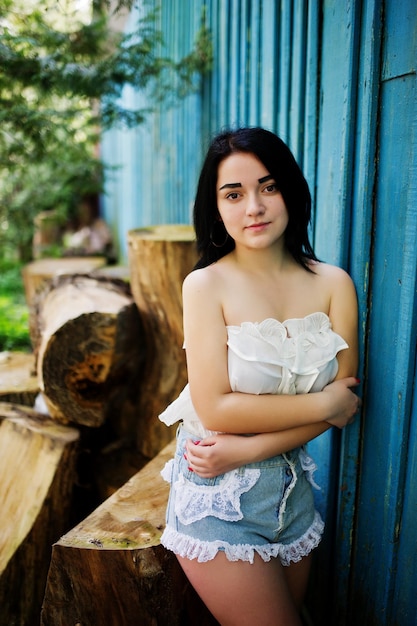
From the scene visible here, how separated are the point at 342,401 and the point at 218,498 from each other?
48cm

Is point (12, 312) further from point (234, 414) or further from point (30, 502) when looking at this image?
point (234, 414)

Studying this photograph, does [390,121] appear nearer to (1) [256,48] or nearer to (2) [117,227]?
(1) [256,48]

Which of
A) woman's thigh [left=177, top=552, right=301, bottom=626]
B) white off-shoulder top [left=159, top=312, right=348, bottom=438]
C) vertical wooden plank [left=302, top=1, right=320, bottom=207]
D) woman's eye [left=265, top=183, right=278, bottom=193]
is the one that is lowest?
woman's thigh [left=177, top=552, right=301, bottom=626]

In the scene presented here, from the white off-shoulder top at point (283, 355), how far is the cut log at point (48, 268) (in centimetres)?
330

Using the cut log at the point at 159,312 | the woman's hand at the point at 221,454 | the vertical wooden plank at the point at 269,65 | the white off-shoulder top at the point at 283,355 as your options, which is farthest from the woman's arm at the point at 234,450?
the vertical wooden plank at the point at 269,65

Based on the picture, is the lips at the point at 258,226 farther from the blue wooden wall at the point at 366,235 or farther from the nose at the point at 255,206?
the blue wooden wall at the point at 366,235

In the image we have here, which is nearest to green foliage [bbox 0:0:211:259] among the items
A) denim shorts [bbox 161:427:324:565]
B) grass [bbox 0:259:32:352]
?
denim shorts [bbox 161:427:324:565]

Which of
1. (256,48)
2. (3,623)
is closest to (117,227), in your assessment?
(256,48)

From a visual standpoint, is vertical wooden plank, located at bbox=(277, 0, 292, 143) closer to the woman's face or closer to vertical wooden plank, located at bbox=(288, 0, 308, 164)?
vertical wooden plank, located at bbox=(288, 0, 308, 164)

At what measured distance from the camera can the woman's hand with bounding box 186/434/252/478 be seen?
62.7 inches

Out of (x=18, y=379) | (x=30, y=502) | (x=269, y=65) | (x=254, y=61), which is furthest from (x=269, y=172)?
(x=18, y=379)

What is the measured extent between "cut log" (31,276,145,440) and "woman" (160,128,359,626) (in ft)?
3.31

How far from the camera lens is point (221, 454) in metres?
1.59

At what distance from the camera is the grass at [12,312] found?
21.1ft
